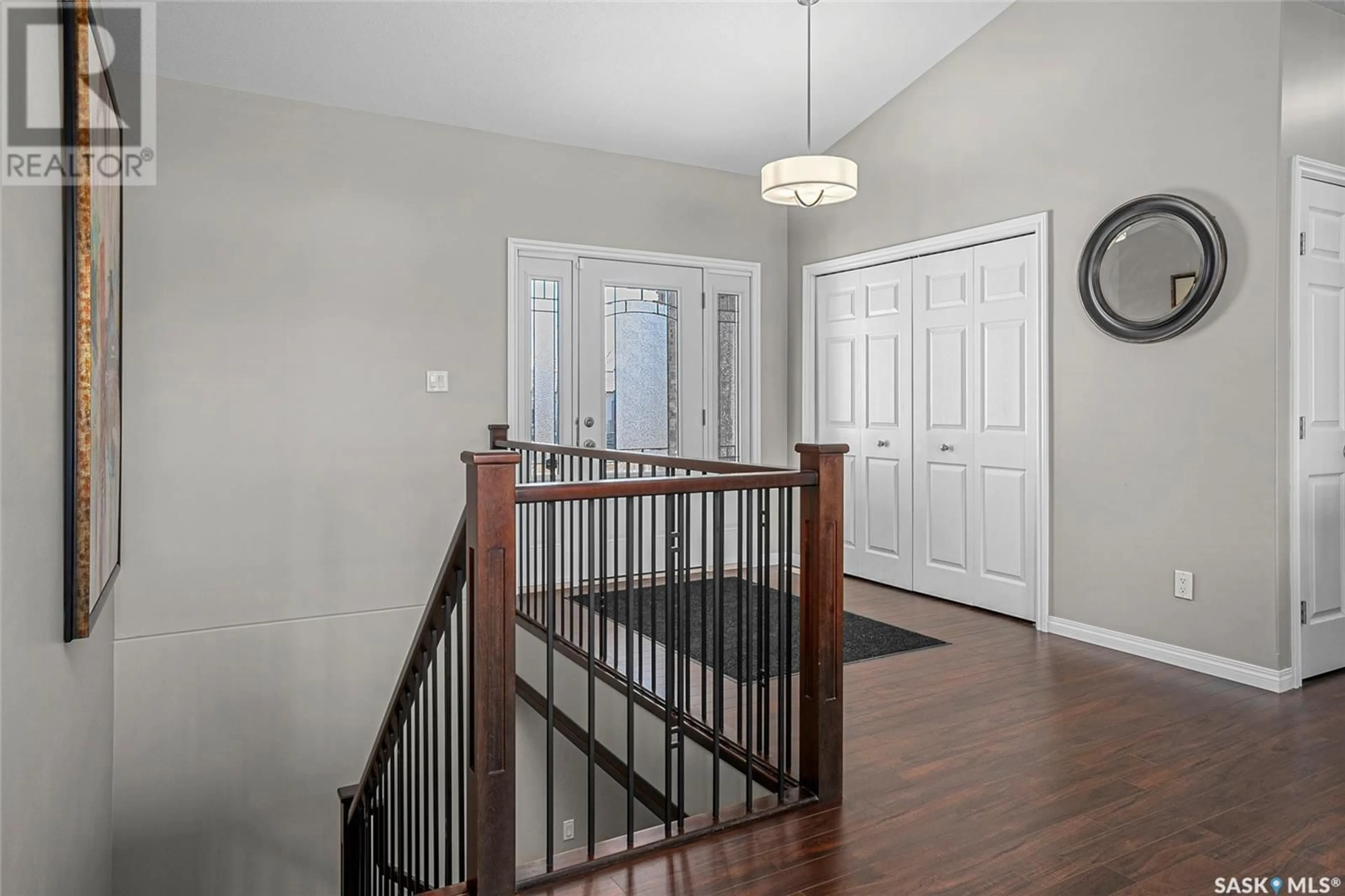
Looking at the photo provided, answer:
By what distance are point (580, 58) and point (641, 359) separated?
1872 mm

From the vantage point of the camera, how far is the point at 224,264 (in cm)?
419

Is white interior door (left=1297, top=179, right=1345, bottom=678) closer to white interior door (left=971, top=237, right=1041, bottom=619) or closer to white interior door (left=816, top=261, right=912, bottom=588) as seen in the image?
white interior door (left=971, top=237, right=1041, bottom=619)

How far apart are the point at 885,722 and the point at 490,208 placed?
11.7 ft

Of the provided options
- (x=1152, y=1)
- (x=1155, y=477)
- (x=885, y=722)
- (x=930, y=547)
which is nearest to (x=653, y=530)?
(x=885, y=722)

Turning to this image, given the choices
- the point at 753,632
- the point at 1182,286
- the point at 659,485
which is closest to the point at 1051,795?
the point at 659,485

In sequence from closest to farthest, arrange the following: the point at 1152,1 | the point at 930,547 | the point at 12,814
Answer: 1. the point at 12,814
2. the point at 1152,1
3. the point at 930,547

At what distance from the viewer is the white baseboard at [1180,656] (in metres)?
3.30

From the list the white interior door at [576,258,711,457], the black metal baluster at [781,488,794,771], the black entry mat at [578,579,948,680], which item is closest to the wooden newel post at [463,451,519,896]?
the black metal baluster at [781,488,794,771]

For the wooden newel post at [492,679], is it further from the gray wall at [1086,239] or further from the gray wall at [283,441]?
the gray wall at [1086,239]

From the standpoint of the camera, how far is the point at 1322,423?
11.3ft

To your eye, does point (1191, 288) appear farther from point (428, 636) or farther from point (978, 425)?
point (428, 636)

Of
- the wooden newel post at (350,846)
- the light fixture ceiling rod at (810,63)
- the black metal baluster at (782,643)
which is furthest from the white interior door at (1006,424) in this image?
the wooden newel post at (350,846)

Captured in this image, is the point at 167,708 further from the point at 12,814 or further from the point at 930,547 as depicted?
the point at 930,547

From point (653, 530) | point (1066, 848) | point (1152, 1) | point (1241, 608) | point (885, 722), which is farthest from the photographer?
point (1152, 1)
